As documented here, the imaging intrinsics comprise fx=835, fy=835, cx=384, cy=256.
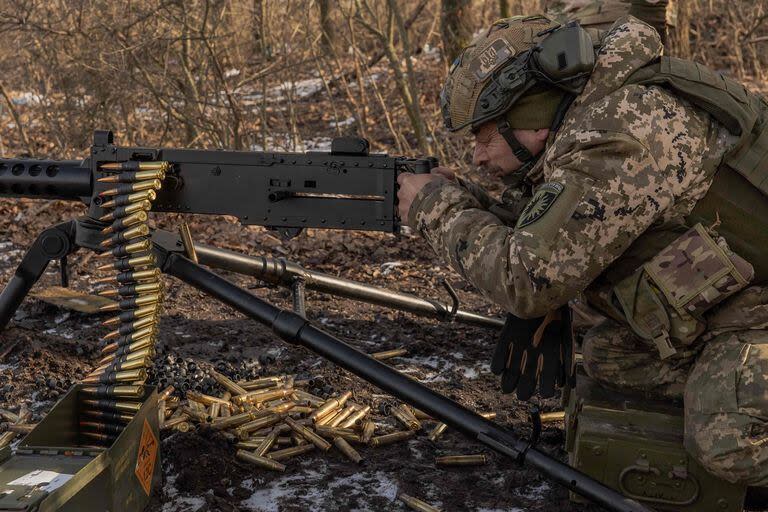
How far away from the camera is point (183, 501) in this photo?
3688 mm

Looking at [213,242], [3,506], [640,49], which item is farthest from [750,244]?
[213,242]

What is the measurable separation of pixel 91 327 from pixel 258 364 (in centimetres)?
136

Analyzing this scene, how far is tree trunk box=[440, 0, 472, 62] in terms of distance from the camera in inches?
451

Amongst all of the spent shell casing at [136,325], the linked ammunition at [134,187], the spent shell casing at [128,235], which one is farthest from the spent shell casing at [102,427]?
the linked ammunition at [134,187]

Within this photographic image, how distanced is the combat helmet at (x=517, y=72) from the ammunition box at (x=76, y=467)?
1891 millimetres

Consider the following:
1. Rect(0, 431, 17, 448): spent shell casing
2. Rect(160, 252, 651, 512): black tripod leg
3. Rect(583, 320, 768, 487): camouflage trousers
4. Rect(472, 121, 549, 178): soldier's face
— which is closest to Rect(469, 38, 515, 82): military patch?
Rect(472, 121, 549, 178): soldier's face

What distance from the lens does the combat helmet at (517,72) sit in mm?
3262

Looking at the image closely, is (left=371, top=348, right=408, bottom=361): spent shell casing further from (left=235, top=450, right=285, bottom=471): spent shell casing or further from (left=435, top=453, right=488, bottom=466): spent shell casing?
(left=235, top=450, right=285, bottom=471): spent shell casing

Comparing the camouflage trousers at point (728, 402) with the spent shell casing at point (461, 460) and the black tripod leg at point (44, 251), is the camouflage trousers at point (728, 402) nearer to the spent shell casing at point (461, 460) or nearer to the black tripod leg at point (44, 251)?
the spent shell casing at point (461, 460)

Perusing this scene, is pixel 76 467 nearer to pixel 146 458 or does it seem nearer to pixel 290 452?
pixel 146 458

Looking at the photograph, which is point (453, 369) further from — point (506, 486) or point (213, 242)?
point (213, 242)

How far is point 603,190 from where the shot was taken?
3184 millimetres

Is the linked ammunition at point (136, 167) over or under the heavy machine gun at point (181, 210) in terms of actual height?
over

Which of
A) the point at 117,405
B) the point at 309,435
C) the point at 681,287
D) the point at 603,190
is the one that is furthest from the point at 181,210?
the point at 681,287
